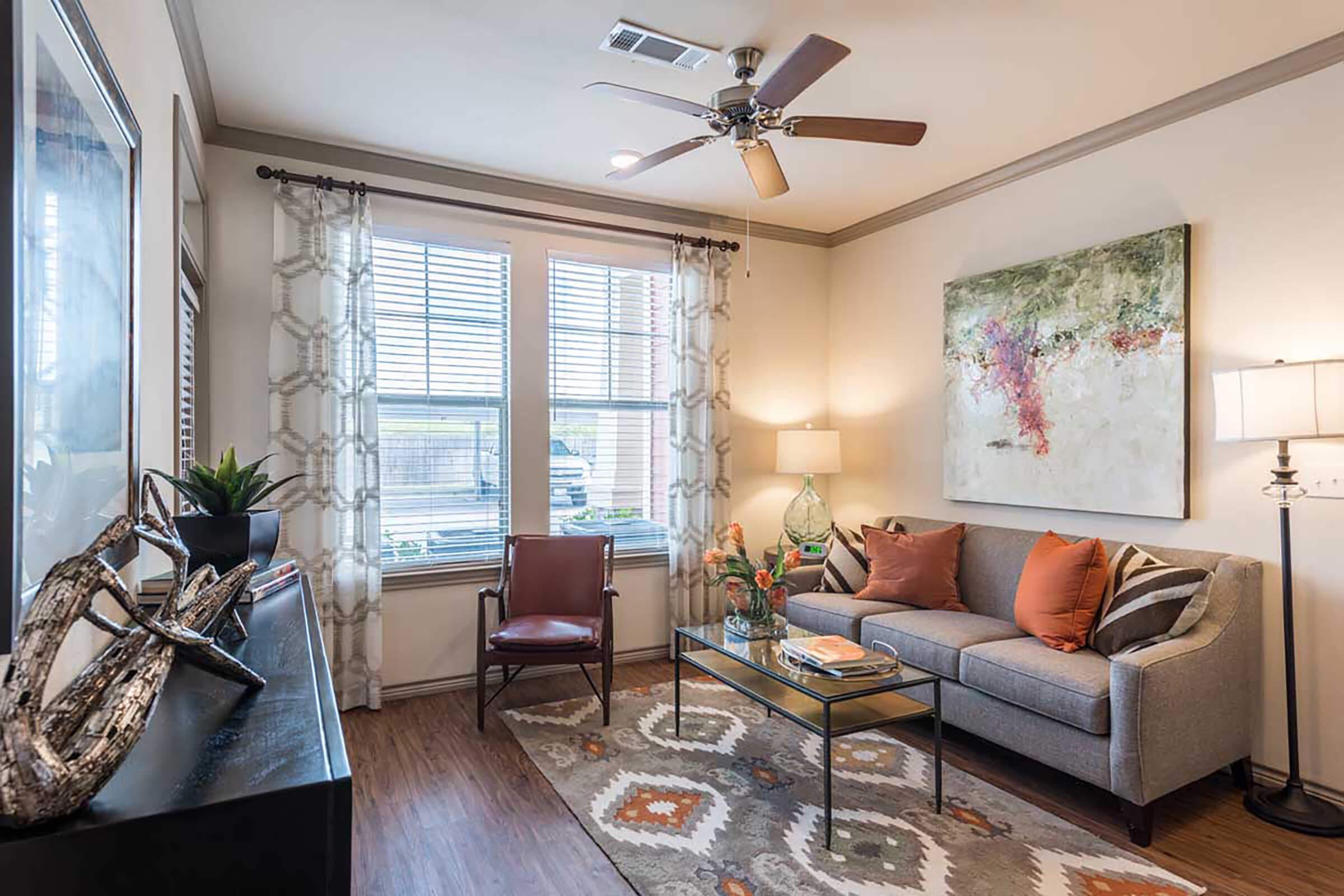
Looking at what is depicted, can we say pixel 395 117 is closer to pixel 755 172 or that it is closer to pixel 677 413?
pixel 755 172

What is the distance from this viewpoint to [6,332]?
0.84 m

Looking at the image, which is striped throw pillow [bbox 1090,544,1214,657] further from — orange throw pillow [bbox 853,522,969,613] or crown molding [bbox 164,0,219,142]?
crown molding [bbox 164,0,219,142]

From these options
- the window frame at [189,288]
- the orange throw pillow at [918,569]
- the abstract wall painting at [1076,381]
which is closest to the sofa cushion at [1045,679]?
the orange throw pillow at [918,569]

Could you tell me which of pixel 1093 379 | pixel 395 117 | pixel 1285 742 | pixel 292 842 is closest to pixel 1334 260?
pixel 1093 379

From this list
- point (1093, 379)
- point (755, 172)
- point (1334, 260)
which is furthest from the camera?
point (1093, 379)

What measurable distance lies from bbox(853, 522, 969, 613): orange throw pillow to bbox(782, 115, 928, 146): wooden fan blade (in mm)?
2048

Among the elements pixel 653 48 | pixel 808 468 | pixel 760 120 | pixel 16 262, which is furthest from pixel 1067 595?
pixel 16 262

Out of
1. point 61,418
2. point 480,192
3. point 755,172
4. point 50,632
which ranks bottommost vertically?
point 50,632

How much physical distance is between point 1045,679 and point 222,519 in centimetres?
271

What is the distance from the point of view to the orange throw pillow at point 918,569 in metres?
3.74

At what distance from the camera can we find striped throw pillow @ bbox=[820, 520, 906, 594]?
407cm

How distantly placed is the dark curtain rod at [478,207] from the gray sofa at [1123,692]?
2.50 metres

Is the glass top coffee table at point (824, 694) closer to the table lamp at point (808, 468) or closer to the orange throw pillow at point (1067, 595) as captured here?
the orange throw pillow at point (1067, 595)

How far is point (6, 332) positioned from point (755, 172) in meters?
2.51
